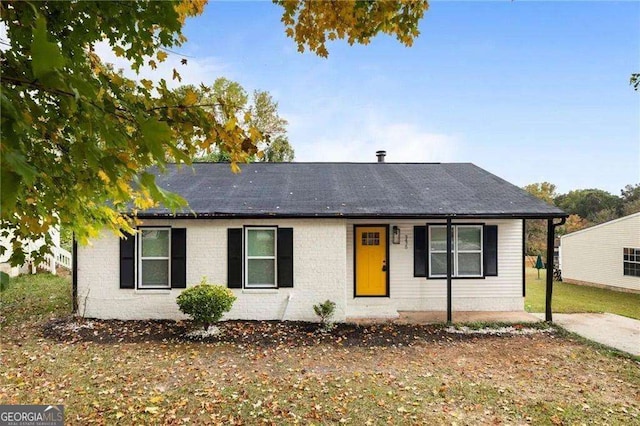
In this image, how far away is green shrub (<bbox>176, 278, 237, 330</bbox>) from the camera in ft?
24.2

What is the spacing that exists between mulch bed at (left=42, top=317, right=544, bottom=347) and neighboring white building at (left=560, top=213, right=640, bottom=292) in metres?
11.8

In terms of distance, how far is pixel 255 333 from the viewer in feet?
25.2

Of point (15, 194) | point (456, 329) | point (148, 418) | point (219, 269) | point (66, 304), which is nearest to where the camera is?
point (15, 194)

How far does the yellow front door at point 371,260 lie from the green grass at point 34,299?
24.9 ft

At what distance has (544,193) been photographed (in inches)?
1559

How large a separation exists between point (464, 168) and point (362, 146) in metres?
12.9

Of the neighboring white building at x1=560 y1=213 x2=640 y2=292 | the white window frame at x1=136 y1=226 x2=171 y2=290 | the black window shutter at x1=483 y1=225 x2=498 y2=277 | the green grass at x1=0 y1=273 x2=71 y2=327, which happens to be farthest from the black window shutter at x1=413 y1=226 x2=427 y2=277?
the neighboring white building at x1=560 y1=213 x2=640 y2=292

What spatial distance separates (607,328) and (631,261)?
8701mm

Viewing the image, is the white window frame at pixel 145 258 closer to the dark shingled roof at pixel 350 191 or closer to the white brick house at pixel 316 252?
the white brick house at pixel 316 252

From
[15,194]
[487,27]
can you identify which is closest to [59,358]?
[15,194]

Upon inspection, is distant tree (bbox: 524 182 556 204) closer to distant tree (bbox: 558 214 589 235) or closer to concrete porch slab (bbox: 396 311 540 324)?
distant tree (bbox: 558 214 589 235)

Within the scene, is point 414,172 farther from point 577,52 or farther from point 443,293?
point 577,52

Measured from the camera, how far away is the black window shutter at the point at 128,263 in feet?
28.0
